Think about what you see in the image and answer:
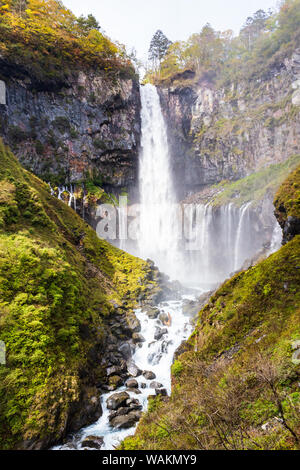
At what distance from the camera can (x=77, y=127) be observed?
30.4 m

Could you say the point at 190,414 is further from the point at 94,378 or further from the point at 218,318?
the point at 94,378

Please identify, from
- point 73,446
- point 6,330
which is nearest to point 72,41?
point 6,330

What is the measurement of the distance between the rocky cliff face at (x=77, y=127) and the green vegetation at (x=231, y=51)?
15432 millimetres

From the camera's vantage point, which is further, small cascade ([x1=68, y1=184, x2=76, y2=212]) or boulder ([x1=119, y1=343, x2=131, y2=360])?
small cascade ([x1=68, y1=184, x2=76, y2=212])

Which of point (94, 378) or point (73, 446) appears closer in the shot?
point (73, 446)

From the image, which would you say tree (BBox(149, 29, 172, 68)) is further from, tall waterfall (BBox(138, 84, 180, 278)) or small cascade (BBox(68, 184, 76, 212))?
small cascade (BBox(68, 184, 76, 212))

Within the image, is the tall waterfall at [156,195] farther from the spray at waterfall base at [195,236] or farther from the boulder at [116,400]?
the boulder at [116,400]

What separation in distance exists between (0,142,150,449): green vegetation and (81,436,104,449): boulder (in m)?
0.92

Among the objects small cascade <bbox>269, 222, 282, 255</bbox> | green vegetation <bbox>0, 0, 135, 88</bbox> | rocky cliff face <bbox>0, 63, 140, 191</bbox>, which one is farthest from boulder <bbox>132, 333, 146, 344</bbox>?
green vegetation <bbox>0, 0, 135, 88</bbox>

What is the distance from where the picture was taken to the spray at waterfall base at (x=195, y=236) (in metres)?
28.2

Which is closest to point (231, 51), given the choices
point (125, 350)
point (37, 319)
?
point (125, 350)

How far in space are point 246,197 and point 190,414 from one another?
2908cm

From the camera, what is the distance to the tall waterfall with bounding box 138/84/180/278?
111 ft

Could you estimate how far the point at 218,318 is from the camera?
7543 millimetres
